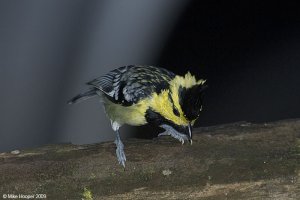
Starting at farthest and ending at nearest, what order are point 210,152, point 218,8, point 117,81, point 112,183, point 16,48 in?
point 218,8
point 16,48
point 117,81
point 210,152
point 112,183

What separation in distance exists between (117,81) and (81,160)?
107cm

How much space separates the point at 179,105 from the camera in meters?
3.37

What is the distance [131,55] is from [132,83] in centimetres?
106

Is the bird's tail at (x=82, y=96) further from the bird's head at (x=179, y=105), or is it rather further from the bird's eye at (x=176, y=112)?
the bird's eye at (x=176, y=112)

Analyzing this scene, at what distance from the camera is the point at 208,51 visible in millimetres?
5008

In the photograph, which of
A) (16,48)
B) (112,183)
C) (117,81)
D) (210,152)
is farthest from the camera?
(16,48)

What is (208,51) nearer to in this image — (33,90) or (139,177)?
(33,90)

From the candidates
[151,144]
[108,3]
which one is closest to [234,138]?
[151,144]

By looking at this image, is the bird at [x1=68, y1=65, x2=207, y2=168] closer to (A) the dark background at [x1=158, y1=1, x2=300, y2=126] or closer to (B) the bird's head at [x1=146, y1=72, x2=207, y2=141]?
(B) the bird's head at [x1=146, y1=72, x2=207, y2=141]

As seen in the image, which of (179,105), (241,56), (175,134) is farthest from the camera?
(241,56)

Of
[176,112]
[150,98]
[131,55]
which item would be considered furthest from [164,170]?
[131,55]

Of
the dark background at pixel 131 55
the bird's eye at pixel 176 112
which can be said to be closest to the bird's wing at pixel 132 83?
the bird's eye at pixel 176 112

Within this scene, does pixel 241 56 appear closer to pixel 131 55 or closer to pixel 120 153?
pixel 131 55

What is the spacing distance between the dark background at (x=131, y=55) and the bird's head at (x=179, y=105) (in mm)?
1283
